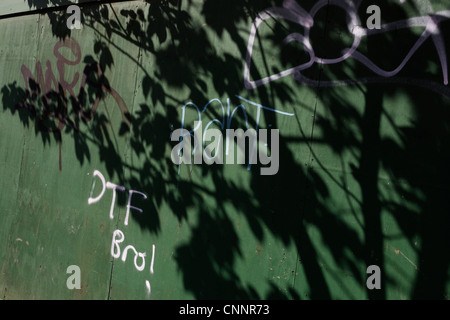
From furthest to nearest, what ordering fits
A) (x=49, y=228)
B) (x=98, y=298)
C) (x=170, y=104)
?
(x=49, y=228)
(x=98, y=298)
(x=170, y=104)

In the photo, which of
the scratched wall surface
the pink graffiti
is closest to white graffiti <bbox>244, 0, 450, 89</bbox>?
the scratched wall surface

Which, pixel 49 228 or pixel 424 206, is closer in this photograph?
pixel 424 206

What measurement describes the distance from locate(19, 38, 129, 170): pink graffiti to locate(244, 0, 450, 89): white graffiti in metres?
1.86

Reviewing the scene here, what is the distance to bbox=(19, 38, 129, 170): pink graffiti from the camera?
212 inches

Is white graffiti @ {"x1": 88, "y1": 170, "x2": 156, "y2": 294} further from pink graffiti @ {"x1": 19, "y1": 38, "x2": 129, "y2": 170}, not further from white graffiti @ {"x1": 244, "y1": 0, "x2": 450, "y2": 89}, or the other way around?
white graffiti @ {"x1": 244, "y1": 0, "x2": 450, "y2": 89}

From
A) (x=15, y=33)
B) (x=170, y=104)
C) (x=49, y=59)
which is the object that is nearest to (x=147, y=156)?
(x=170, y=104)

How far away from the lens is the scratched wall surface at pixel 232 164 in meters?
3.36

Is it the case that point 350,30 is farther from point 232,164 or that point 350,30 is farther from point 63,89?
point 63,89

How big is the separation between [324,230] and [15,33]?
539cm

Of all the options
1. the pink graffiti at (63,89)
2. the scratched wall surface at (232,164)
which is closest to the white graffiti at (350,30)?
the scratched wall surface at (232,164)

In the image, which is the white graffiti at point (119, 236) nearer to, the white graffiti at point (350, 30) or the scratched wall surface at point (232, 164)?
the scratched wall surface at point (232, 164)

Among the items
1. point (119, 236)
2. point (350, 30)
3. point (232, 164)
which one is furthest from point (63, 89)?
point (350, 30)

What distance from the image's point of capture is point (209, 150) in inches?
172

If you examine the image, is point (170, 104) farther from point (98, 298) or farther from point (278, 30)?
point (98, 298)
